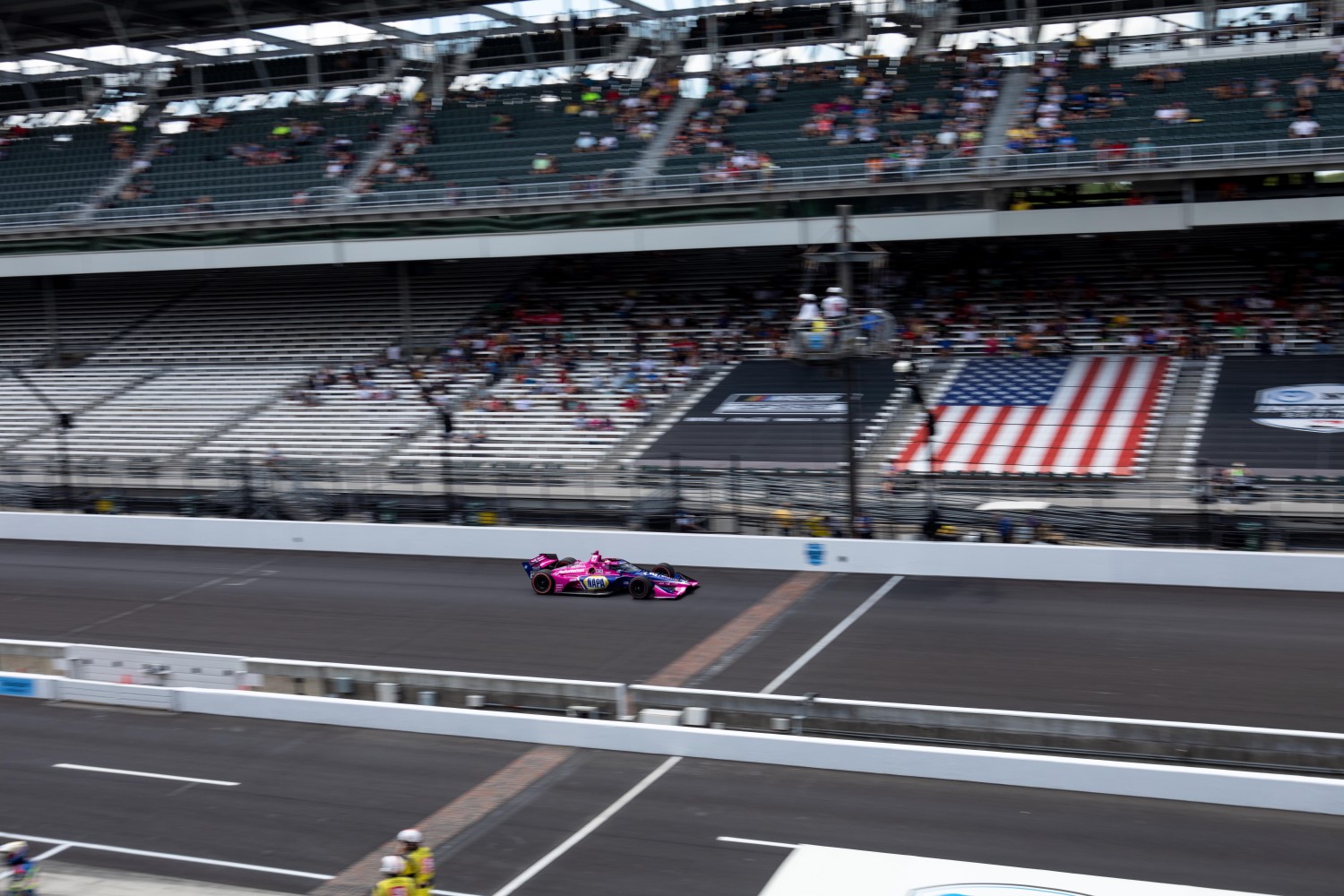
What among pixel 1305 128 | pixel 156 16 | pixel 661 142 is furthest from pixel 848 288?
pixel 156 16

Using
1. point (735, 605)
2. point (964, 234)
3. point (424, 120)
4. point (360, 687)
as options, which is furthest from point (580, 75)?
point (360, 687)

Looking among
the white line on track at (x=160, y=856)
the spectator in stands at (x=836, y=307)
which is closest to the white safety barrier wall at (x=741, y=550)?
the spectator in stands at (x=836, y=307)

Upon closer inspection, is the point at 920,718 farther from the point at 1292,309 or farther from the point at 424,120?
the point at 424,120

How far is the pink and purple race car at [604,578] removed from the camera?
20312 mm

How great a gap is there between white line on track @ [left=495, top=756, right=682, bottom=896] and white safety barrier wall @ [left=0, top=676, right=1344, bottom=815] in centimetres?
41

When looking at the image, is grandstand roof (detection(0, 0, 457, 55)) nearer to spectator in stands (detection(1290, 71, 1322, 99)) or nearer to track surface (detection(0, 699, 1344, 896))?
spectator in stands (detection(1290, 71, 1322, 99))

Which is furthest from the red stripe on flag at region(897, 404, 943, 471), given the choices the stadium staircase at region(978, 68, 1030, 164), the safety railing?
the stadium staircase at region(978, 68, 1030, 164)

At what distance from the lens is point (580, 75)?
37594 millimetres

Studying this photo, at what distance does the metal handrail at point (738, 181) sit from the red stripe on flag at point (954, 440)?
5566mm

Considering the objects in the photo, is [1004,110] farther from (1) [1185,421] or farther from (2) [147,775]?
(2) [147,775]

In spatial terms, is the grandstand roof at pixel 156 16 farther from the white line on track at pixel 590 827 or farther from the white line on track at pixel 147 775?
the white line on track at pixel 590 827

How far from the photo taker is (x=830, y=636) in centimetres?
1794

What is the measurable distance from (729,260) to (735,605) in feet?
58.7

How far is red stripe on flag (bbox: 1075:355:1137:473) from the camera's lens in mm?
25297
